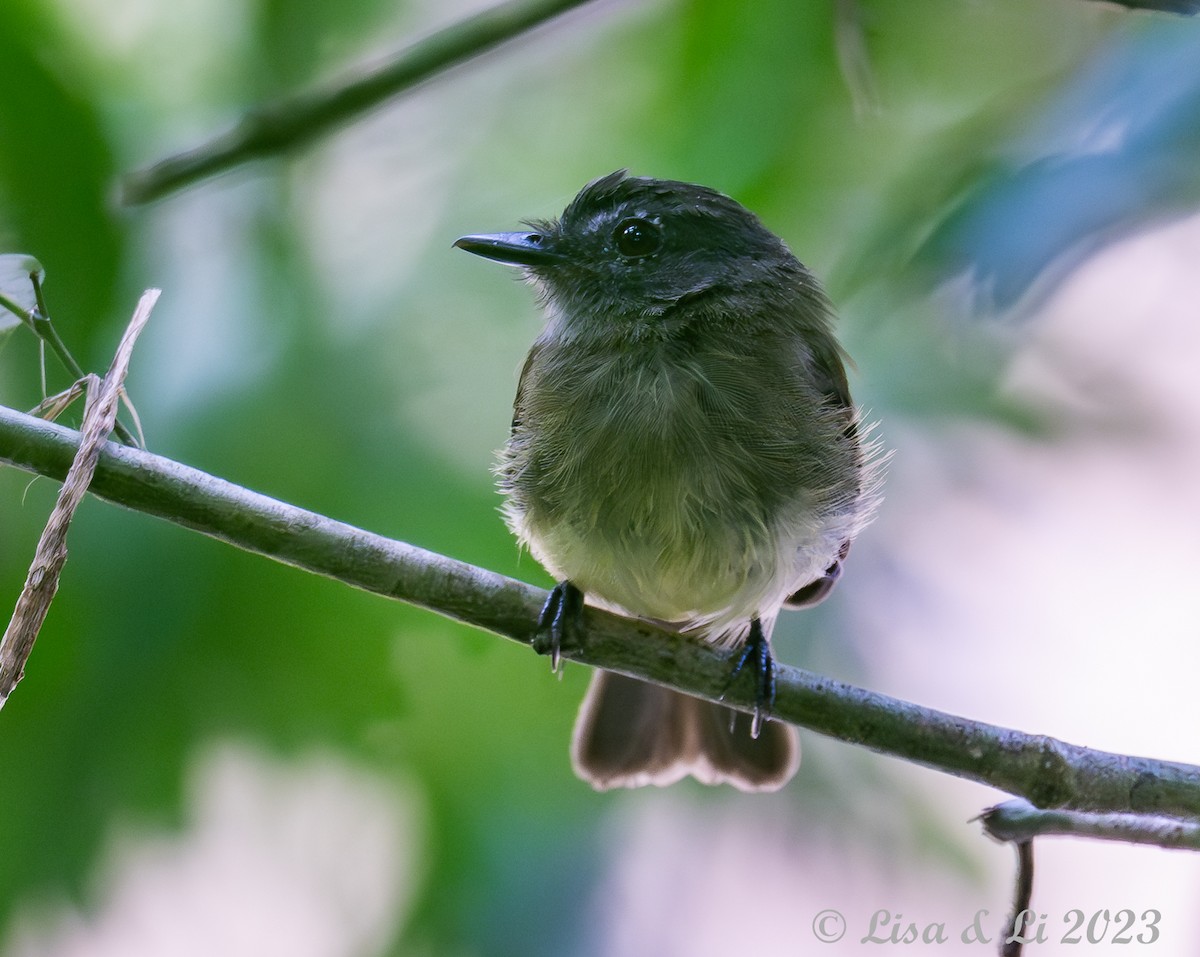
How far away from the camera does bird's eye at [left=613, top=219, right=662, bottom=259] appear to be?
2.60 metres

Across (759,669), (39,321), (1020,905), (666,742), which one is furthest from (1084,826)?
(39,321)

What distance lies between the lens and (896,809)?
10.2 feet

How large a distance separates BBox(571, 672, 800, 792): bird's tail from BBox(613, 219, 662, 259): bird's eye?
0.95 m

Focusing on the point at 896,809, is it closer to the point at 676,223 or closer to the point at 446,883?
the point at 446,883

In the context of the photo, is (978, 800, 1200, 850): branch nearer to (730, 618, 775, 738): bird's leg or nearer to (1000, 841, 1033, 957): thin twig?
(1000, 841, 1033, 957): thin twig

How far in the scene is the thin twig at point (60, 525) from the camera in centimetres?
139

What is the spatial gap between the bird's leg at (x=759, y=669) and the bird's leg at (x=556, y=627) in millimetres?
297

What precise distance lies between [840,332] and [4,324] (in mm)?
1769

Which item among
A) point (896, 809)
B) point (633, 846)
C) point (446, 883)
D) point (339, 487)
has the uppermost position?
point (339, 487)

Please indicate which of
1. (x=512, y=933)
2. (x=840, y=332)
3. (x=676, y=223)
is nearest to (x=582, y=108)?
(x=676, y=223)

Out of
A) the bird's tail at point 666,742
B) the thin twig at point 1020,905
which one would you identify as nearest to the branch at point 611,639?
the thin twig at point 1020,905

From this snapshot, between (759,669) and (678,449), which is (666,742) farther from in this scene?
(678,449)

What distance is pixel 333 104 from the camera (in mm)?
2232

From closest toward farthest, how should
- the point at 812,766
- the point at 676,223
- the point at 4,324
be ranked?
1. the point at 4,324
2. the point at 676,223
3. the point at 812,766
